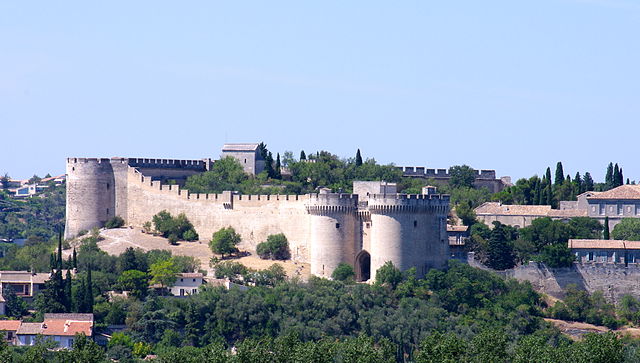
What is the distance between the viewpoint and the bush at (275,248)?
7444 centimetres

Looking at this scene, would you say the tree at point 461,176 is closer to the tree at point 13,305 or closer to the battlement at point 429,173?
the battlement at point 429,173

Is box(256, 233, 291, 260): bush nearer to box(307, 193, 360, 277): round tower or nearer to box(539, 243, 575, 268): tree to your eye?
box(307, 193, 360, 277): round tower

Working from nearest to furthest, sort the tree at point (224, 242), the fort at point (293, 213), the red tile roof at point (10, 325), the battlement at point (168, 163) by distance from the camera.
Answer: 1. the red tile roof at point (10, 325)
2. the fort at point (293, 213)
3. the tree at point (224, 242)
4. the battlement at point (168, 163)

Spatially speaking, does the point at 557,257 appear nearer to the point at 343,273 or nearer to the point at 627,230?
the point at 627,230

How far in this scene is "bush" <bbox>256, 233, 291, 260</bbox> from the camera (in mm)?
74438

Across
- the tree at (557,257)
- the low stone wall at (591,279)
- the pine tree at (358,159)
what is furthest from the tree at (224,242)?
the pine tree at (358,159)

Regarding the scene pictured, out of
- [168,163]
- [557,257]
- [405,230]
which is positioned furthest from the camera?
[168,163]

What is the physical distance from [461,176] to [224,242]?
772 inches

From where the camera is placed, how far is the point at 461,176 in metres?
90.8

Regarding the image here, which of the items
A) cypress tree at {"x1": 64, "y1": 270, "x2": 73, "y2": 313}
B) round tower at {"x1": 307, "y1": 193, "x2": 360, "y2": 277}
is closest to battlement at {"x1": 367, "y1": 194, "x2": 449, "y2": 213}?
round tower at {"x1": 307, "y1": 193, "x2": 360, "y2": 277}

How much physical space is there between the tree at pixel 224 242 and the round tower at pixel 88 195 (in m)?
7.67

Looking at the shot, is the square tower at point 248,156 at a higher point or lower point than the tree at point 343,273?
higher

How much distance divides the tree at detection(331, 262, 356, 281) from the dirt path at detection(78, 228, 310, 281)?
2.17m

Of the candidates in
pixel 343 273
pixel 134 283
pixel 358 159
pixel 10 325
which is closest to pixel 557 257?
pixel 343 273
